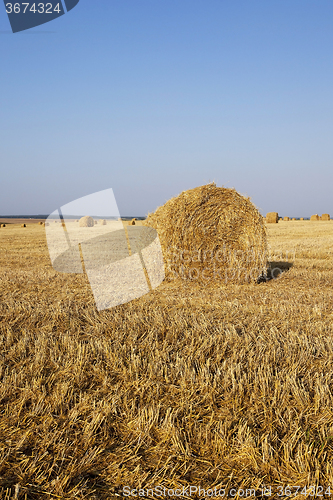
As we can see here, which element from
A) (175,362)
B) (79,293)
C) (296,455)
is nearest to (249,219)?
(79,293)

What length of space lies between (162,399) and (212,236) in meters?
5.12

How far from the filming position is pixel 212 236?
769 centimetres

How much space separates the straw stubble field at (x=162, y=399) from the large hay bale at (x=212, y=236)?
236cm

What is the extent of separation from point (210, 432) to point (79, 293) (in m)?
4.53

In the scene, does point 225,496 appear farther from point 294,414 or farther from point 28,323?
point 28,323

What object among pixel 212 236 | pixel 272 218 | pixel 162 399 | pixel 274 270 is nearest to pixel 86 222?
pixel 272 218

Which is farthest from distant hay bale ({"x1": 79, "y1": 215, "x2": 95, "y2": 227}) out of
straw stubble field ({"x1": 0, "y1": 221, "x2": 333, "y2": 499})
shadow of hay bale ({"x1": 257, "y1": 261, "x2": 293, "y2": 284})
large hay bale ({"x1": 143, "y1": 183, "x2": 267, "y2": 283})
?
straw stubble field ({"x1": 0, "y1": 221, "x2": 333, "y2": 499})

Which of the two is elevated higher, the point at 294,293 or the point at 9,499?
the point at 9,499

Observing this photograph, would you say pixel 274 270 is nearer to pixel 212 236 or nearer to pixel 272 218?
pixel 212 236

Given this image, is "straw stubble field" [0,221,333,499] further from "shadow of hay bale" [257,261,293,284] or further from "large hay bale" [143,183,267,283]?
"shadow of hay bale" [257,261,293,284]

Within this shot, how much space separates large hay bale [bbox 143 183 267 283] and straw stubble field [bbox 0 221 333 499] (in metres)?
2.36

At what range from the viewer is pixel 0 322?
15.5 ft

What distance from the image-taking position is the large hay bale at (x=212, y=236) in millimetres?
7582

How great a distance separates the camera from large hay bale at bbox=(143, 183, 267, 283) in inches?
299
